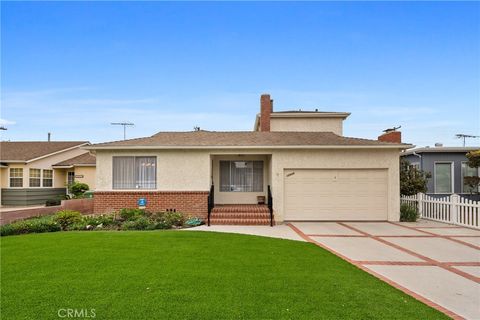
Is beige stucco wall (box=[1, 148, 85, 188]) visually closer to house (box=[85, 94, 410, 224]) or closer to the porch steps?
house (box=[85, 94, 410, 224])

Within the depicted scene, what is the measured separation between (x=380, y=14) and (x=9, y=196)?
24512 mm

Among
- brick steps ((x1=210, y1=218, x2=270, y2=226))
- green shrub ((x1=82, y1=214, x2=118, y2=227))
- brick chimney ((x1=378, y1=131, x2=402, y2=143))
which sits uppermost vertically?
brick chimney ((x1=378, y1=131, x2=402, y2=143))

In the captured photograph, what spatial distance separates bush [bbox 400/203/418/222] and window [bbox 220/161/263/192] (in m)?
6.59

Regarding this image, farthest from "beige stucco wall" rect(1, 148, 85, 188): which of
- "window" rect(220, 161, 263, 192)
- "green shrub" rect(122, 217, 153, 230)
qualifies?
"window" rect(220, 161, 263, 192)

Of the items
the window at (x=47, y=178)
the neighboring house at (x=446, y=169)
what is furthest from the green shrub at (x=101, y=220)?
the neighboring house at (x=446, y=169)

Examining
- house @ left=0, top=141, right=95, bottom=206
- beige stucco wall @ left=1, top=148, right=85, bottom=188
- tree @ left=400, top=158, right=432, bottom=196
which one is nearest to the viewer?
tree @ left=400, top=158, right=432, bottom=196

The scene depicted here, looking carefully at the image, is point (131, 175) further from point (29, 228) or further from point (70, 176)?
point (70, 176)

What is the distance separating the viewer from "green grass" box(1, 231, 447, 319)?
407 centimetres

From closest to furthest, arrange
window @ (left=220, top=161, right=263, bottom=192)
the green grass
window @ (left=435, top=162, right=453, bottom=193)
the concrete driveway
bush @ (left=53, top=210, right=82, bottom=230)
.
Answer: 1. the green grass
2. the concrete driveway
3. bush @ (left=53, top=210, right=82, bottom=230)
4. window @ (left=220, top=161, right=263, bottom=192)
5. window @ (left=435, top=162, right=453, bottom=193)

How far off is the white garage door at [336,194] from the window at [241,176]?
7.30 ft

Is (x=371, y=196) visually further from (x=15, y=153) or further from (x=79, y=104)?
(x=15, y=153)

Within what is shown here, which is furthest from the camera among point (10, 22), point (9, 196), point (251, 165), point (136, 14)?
point (9, 196)

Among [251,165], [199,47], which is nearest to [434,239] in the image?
[251,165]

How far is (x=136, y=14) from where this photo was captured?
509 inches
